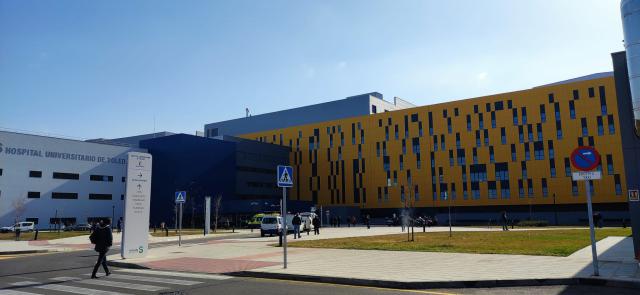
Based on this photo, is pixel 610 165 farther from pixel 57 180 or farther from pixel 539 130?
pixel 57 180

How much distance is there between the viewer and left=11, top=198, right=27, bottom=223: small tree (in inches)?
2459

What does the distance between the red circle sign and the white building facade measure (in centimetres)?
6706

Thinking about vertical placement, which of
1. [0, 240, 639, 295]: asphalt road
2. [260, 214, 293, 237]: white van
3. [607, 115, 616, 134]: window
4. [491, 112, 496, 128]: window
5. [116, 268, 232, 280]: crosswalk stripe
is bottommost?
[116, 268, 232, 280]: crosswalk stripe

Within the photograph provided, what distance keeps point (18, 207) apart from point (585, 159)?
7013 centimetres

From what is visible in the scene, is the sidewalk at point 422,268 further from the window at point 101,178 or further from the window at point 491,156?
the window at point 101,178

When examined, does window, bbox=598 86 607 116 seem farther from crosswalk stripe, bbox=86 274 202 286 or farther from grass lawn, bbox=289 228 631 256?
crosswalk stripe, bbox=86 274 202 286

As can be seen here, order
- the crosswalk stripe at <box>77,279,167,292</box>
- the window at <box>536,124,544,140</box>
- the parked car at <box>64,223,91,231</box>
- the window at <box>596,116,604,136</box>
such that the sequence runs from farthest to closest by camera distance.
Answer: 1. the window at <box>536,124,544,140</box>
2. the window at <box>596,116,604,136</box>
3. the parked car at <box>64,223,91,231</box>
4. the crosswalk stripe at <box>77,279,167,292</box>

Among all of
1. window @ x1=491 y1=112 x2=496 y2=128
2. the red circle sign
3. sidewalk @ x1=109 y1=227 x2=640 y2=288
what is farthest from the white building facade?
the red circle sign

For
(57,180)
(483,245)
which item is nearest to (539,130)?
(483,245)

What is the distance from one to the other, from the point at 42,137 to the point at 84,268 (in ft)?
209

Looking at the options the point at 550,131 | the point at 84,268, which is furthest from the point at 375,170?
the point at 84,268

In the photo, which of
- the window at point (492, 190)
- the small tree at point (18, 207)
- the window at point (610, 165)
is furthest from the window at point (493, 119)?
the small tree at point (18, 207)

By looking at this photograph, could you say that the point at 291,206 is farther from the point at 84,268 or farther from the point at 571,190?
the point at 84,268

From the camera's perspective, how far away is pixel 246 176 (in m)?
80.8
